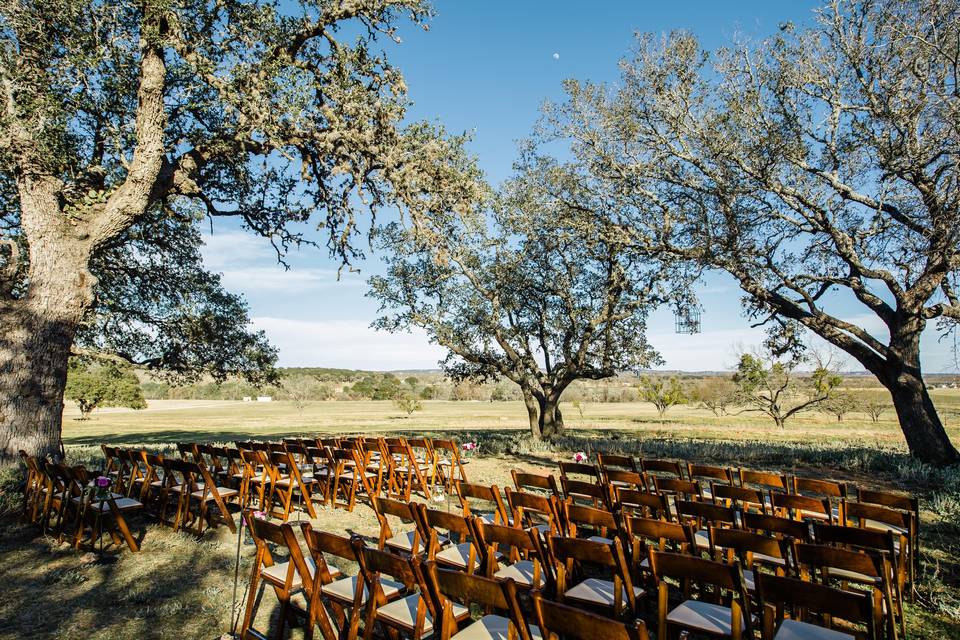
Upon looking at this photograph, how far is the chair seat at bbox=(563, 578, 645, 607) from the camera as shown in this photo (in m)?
3.44

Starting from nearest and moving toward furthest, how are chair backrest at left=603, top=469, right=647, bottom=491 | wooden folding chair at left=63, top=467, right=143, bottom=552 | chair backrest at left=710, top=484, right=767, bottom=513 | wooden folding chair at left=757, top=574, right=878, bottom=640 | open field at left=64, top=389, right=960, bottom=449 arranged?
wooden folding chair at left=757, top=574, right=878, bottom=640 < chair backrest at left=710, top=484, right=767, bottom=513 < wooden folding chair at left=63, top=467, right=143, bottom=552 < chair backrest at left=603, top=469, right=647, bottom=491 < open field at left=64, top=389, right=960, bottom=449

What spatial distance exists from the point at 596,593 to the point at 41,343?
8686 millimetres

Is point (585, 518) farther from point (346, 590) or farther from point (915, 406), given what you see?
point (915, 406)

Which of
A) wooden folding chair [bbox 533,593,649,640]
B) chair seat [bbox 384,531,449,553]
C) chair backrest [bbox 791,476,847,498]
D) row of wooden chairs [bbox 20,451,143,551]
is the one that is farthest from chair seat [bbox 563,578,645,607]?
row of wooden chairs [bbox 20,451,143,551]

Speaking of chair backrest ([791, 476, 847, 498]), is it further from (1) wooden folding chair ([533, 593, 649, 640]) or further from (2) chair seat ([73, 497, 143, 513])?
(2) chair seat ([73, 497, 143, 513])

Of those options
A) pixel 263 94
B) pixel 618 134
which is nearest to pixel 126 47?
pixel 263 94

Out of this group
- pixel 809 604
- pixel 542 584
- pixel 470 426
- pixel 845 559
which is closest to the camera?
pixel 809 604

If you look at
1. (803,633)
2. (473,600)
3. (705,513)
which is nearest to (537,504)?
(705,513)

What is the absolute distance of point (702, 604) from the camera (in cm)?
337

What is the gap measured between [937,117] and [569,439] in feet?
39.2

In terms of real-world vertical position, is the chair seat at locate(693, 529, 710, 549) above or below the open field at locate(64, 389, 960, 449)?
above

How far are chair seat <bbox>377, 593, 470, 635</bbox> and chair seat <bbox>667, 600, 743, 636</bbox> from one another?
130 cm

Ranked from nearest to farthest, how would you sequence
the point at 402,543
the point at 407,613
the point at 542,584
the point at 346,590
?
the point at 407,613
the point at 346,590
the point at 542,584
the point at 402,543

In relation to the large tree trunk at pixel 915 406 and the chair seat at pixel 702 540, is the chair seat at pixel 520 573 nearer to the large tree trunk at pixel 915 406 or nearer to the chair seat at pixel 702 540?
the chair seat at pixel 702 540
